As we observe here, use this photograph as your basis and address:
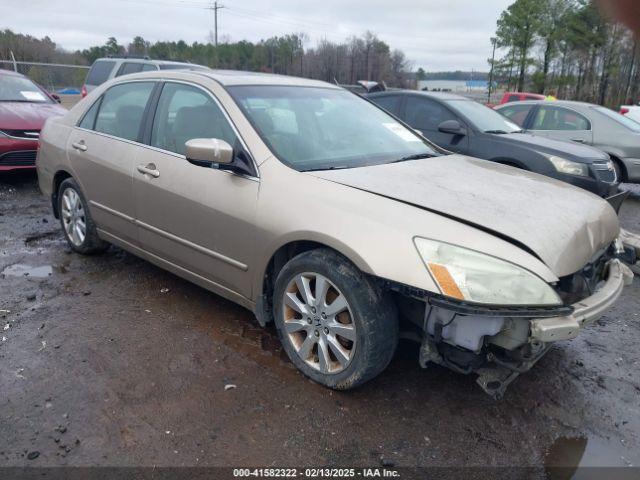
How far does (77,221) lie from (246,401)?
2772mm

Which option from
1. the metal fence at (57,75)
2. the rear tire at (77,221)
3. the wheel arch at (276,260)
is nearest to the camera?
the wheel arch at (276,260)

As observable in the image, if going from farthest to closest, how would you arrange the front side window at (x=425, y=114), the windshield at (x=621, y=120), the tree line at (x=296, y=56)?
the tree line at (x=296, y=56) < the windshield at (x=621, y=120) < the front side window at (x=425, y=114)

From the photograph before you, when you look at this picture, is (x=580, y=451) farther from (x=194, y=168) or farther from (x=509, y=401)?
(x=194, y=168)

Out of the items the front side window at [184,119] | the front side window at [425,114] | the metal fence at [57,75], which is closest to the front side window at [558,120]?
the front side window at [425,114]

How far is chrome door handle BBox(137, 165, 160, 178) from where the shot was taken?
355cm

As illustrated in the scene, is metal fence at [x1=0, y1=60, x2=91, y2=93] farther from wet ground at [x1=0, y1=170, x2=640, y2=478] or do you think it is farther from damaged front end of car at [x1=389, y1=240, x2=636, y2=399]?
damaged front end of car at [x1=389, y1=240, x2=636, y2=399]

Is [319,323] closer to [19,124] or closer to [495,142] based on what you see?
[495,142]

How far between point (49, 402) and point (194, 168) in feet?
5.13

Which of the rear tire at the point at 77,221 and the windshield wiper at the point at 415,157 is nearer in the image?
the windshield wiper at the point at 415,157

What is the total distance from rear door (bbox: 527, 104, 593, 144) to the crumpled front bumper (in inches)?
246

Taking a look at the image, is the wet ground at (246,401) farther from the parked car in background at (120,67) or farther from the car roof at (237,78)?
the parked car in background at (120,67)

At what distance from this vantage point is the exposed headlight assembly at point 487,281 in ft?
7.37

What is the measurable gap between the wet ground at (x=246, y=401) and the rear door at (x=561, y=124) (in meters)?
5.54

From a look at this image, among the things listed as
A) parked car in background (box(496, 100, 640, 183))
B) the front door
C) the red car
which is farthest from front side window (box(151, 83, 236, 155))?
parked car in background (box(496, 100, 640, 183))
